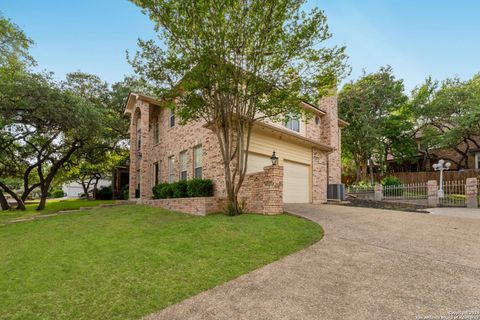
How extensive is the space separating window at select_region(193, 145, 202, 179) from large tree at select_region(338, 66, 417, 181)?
1776cm

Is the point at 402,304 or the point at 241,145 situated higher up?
the point at 241,145

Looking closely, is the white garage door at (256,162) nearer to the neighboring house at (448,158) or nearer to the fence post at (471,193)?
the fence post at (471,193)

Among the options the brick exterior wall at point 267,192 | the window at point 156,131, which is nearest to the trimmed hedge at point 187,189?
the brick exterior wall at point 267,192

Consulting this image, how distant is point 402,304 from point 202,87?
779 cm

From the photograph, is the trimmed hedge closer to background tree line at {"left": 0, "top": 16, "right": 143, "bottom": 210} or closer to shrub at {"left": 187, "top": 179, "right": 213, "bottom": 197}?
shrub at {"left": 187, "top": 179, "right": 213, "bottom": 197}

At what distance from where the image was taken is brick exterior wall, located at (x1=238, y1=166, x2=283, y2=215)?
8.96 m

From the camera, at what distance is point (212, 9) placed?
800 centimetres

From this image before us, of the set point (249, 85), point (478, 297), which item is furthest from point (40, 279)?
point (249, 85)

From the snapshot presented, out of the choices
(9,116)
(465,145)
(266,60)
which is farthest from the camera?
(465,145)

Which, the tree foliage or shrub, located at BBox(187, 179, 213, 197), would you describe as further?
the tree foliage

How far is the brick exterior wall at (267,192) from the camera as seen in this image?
8.96m

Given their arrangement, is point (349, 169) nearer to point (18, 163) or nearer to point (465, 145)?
point (465, 145)

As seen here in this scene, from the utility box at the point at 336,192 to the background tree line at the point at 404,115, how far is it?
10.3 meters

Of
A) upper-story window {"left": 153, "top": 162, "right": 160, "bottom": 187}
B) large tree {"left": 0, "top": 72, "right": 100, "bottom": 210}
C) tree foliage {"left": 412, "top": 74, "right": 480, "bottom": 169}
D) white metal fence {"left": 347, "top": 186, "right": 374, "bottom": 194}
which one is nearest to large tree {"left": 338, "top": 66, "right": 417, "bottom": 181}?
tree foliage {"left": 412, "top": 74, "right": 480, "bottom": 169}
